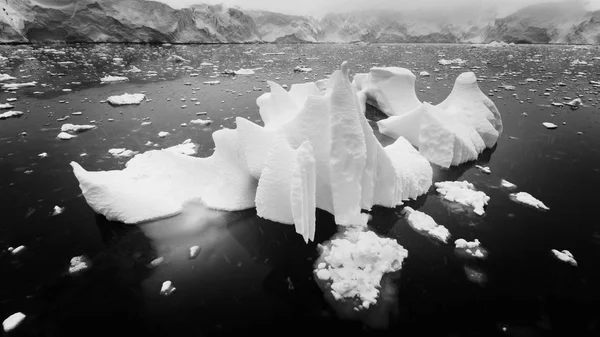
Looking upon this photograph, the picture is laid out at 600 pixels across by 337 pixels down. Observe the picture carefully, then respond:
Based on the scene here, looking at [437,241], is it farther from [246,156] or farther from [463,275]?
[246,156]

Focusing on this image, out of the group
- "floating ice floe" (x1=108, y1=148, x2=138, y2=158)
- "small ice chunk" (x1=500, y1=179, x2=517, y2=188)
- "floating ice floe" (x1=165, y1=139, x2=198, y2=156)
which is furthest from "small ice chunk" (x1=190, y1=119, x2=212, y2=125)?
"small ice chunk" (x1=500, y1=179, x2=517, y2=188)

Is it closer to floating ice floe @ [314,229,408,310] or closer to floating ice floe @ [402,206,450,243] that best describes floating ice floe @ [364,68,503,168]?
floating ice floe @ [402,206,450,243]

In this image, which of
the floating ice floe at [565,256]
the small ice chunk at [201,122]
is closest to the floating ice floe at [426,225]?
the floating ice floe at [565,256]

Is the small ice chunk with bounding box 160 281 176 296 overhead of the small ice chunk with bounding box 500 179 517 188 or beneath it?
beneath

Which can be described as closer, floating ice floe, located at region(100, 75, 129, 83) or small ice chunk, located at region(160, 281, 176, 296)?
small ice chunk, located at region(160, 281, 176, 296)

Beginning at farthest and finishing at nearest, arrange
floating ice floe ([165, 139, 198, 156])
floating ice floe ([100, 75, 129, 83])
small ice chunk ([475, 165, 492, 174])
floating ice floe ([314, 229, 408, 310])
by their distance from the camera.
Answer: floating ice floe ([100, 75, 129, 83])
floating ice floe ([165, 139, 198, 156])
small ice chunk ([475, 165, 492, 174])
floating ice floe ([314, 229, 408, 310])

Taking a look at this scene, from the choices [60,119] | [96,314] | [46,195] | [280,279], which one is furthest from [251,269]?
[60,119]

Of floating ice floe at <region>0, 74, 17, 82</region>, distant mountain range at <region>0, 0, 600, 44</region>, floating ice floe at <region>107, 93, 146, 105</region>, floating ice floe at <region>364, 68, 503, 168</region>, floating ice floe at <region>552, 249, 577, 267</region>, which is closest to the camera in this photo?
floating ice floe at <region>552, 249, 577, 267</region>

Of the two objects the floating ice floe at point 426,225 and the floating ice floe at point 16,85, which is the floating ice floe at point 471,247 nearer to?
the floating ice floe at point 426,225
